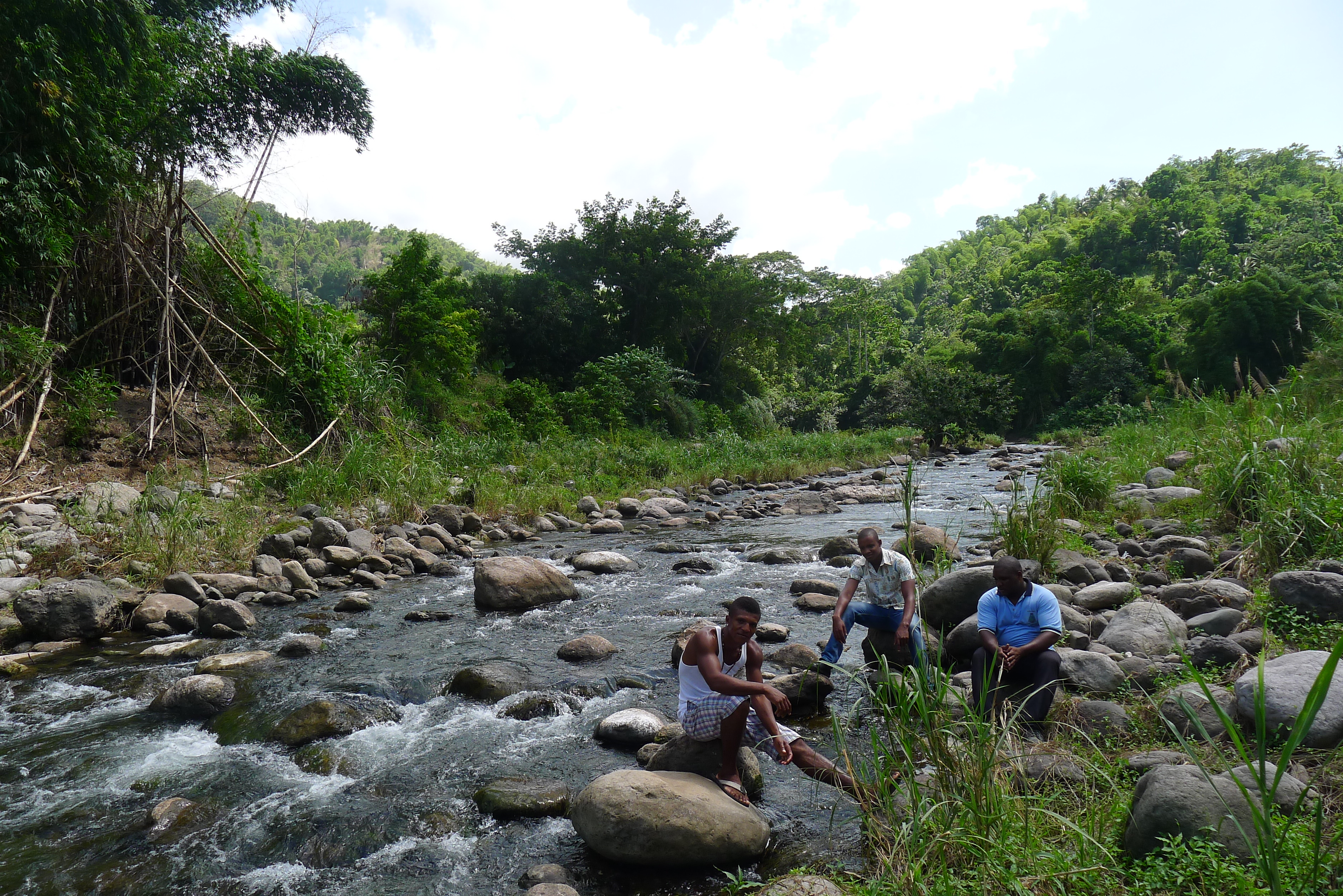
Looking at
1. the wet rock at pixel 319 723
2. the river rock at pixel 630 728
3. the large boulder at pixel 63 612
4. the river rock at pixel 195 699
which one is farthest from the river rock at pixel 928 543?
the large boulder at pixel 63 612

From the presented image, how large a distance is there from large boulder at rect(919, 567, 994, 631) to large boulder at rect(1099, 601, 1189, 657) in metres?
0.91

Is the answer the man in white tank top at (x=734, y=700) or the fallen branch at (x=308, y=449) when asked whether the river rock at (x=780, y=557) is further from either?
the fallen branch at (x=308, y=449)

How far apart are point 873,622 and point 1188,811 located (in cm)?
283

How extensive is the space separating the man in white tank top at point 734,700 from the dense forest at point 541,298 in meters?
9.97

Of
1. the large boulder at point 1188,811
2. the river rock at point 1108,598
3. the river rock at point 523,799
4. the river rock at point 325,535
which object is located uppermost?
the river rock at point 325,535

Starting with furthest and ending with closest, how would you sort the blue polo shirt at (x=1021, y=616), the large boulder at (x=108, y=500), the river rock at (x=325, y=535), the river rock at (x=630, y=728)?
the river rock at (x=325, y=535), the large boulder at (x=108, y=500), the river rock at (x=630, y=728), the blue polo shirt at (x=1021, y=616)

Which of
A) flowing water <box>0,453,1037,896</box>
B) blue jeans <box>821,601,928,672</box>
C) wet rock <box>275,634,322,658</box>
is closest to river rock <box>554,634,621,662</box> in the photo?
flowing water <box>0,453,1037,896</box>

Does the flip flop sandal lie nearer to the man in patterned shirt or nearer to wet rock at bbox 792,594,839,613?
the man in patterned shirt

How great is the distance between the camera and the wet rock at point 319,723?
15.0 feet

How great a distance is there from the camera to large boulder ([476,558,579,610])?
299 inches

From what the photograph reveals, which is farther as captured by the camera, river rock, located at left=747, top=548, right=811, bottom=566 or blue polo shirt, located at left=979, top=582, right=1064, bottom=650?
river rock, located at left=747, top=548, right=811, bottom=566

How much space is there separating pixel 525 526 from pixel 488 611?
492 centimetres

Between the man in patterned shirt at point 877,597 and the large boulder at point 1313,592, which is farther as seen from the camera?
the man in patterned shirt at point 877,597

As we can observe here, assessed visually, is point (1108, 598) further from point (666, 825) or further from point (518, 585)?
point (518, 585)
